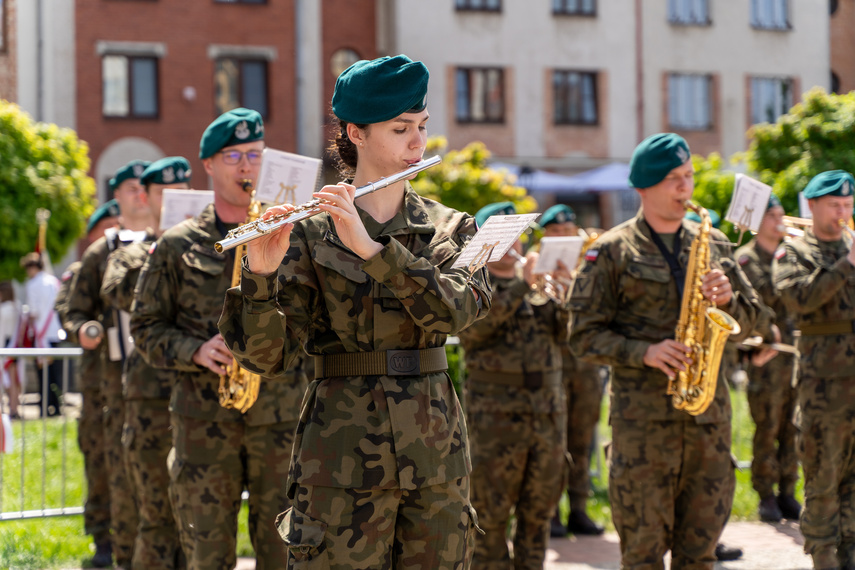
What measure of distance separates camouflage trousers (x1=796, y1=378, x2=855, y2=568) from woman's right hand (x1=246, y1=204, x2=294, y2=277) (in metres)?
4.39

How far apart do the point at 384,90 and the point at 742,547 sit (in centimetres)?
562

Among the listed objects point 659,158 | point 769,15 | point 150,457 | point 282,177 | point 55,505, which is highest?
point 769,15

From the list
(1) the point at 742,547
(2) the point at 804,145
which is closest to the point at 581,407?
(1) the point at 742,547

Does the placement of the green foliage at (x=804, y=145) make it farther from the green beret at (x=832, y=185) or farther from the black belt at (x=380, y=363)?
the black belt at (x=380, y=363)

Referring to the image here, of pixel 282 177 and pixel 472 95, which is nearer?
pixel 282 177

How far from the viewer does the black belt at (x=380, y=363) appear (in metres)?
3.59

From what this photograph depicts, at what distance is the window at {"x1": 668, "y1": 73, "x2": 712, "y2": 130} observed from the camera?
31.0m

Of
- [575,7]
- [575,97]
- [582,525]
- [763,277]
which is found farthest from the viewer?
[575,97]

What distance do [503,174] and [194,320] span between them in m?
15.6

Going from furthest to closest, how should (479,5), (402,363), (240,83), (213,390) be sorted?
(479,5)
(240,83)
(213,390)
(402,363)

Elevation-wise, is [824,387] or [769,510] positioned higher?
[824,387]

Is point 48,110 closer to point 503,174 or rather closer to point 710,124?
point 503,174

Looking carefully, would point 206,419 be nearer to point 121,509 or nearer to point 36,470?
point 121,509

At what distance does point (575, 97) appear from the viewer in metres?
30.3
